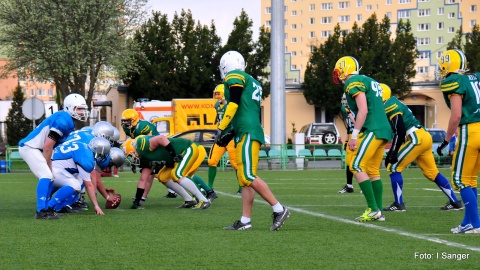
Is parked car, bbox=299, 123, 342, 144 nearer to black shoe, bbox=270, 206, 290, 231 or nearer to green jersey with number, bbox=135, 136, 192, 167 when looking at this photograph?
green jersey with number, bbox=135, 136, 192, 167

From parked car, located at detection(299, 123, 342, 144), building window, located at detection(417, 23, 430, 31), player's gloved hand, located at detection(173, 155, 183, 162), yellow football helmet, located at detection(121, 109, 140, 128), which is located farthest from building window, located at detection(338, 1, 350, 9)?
player's gloved hand, located at detection(173, 155, 183, 162)

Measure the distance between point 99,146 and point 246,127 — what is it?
344 centimetres

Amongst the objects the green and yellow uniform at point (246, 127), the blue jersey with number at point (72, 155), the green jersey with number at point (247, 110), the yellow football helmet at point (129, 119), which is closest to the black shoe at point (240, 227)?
the green and yellow uniform at point (246, 127)

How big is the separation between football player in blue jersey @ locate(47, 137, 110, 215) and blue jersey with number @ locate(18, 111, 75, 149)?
77cm

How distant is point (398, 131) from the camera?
40.9 feet

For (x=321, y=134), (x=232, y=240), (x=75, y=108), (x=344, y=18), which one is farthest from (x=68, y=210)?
(x=344, y=18)

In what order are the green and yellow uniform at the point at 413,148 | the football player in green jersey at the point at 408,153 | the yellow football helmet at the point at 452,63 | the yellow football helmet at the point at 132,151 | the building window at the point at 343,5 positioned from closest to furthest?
the yellow football helmet at the point at 452,63, the football player in green jersey at the point at 408,153, the green and yellow uniform at the point at 413,148, the yellow football helmet at the point at 132,151, the building window at the point at 343,5

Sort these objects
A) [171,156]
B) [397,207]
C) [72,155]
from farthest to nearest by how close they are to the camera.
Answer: [171,156] → [397,207] → [72,155]

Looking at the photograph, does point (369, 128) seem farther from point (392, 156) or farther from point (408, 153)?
point (408, 153)

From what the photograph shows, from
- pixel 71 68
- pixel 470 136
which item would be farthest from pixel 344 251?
pixel 71 68

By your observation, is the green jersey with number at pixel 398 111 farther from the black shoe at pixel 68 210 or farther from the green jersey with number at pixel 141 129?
A: the black shoe at pixel 68 210

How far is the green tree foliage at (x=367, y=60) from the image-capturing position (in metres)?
58.8

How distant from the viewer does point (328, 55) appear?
205 ft

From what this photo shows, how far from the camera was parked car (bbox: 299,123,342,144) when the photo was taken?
46375 millimetres
